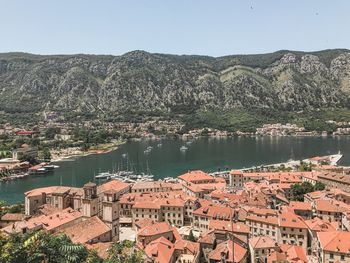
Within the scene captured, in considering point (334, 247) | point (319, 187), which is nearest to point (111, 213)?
point (334, 247)

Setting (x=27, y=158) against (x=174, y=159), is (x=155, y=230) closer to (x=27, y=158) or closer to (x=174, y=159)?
(x=174, y=159)

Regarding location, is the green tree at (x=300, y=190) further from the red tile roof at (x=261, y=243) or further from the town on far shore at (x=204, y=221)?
the red tile roof at (x=261, y=243)

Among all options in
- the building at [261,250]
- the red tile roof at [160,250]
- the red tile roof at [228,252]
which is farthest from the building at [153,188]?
the red tile roof at [228,252]

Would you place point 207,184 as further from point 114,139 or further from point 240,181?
point 114,139

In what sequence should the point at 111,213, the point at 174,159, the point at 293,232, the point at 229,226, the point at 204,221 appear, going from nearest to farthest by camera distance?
1. the point at 111,213
2. the point at 229,226
3. the point at 293,232
4. the point at 204,221
5. the point at 174,159

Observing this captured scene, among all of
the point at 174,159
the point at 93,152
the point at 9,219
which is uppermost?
the point at 9,219

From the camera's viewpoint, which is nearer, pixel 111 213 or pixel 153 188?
pixel 111 213

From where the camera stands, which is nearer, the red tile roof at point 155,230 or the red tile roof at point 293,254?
the red tile roof at point 293,254

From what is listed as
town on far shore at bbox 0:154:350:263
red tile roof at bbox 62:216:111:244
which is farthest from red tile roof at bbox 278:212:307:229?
red tile roof at bbox 62:216:111:244
